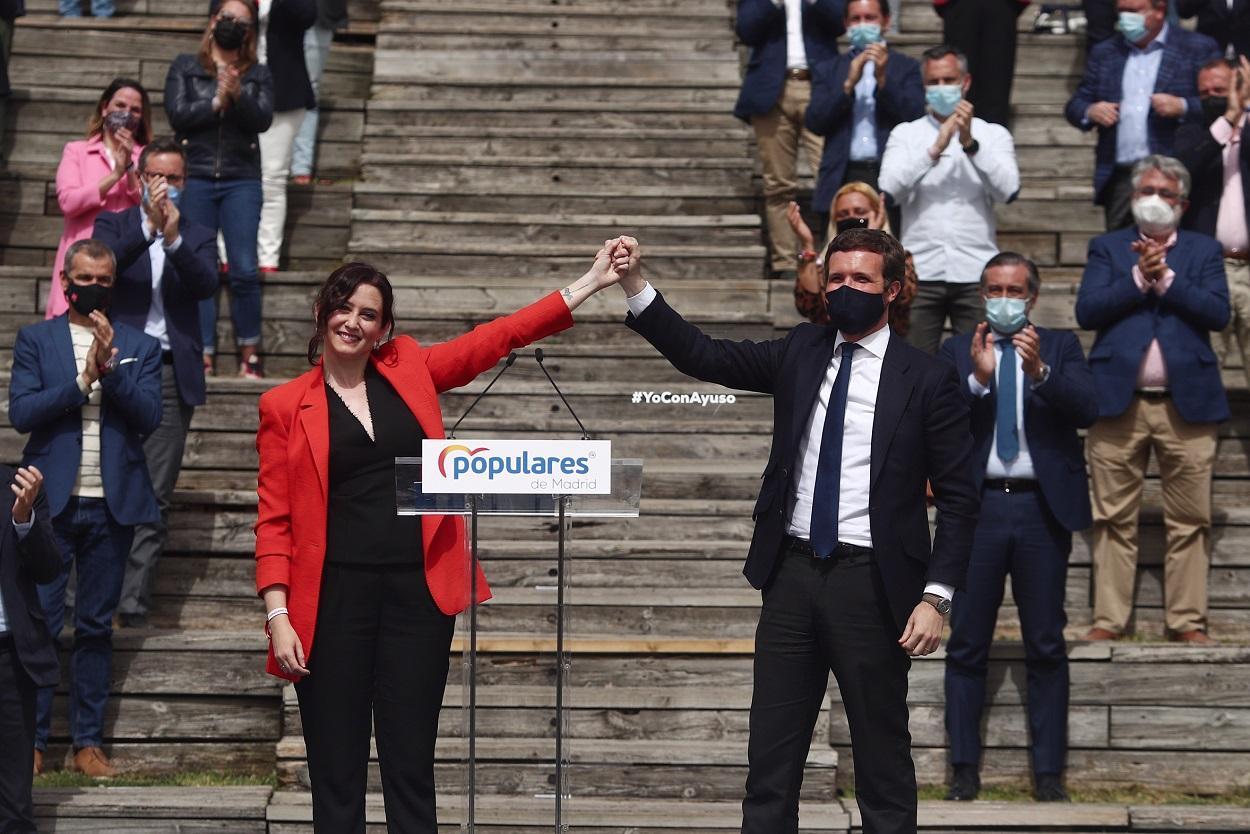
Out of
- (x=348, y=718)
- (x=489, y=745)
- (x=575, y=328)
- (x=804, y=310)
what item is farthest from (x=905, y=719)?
(x=575, y=328)

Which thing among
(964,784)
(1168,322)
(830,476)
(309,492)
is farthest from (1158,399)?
(309,492)

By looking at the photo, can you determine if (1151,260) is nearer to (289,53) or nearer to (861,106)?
(861,106)

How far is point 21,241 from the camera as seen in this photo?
950cm

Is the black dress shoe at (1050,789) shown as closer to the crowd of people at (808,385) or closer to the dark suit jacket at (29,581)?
the crowd of people at (808,385)

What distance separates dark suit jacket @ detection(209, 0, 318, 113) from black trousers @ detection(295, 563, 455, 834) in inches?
193

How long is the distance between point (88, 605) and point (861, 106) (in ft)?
13.9

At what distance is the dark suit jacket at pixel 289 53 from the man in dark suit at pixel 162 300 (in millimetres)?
1872

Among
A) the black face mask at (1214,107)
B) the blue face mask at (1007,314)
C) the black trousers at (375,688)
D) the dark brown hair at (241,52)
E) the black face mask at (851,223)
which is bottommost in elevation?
the black trousers at (375,688)

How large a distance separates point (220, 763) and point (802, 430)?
305 centimetres

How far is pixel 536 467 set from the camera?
4.90 metres

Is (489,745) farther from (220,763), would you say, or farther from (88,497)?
(88,497)

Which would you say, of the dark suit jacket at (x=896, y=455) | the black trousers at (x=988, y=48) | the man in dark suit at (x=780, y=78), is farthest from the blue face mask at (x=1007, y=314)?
the black trousers at (x=988, y=48)

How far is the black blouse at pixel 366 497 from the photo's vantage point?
4.97m

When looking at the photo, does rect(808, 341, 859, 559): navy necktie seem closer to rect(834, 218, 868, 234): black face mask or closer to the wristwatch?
the wristwatch
